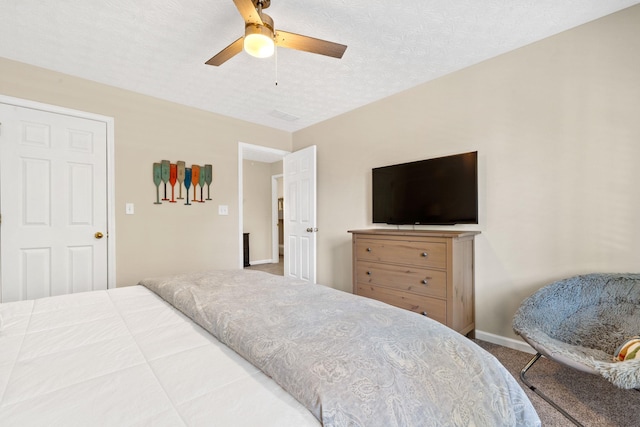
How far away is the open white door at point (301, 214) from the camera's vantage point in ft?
12.5

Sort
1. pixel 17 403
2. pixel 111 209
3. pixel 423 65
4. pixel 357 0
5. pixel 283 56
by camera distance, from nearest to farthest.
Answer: pixel 17 403 → pixel 357 0 → pixel 283 56 → pixel 423 65 → pixel 111 209

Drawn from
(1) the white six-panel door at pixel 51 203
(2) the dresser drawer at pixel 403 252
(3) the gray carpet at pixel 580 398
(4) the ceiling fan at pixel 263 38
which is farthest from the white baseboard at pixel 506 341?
(1) the white six-panel door at pixel 51 203

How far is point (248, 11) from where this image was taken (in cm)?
150

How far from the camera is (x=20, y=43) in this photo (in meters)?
2.17

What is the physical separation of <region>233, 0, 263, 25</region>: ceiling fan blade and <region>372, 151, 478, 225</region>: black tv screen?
190cm

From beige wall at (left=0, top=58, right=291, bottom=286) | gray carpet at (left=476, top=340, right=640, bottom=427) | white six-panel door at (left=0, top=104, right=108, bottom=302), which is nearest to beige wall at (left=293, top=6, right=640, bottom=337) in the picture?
gray carpet at (left=476, top=340, right=640, bottom=427)

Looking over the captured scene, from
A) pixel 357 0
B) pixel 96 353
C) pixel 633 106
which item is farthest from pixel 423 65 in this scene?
pixel 96 353

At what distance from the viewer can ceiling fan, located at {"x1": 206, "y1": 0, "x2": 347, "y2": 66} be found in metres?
1.53

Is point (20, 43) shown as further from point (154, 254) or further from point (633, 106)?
point (633, 106)

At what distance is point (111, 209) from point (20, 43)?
1.45 meters

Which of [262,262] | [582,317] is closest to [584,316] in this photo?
[582,317]

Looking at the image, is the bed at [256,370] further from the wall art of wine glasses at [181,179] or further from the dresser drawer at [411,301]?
the wall art of wine glasses at [181,179]

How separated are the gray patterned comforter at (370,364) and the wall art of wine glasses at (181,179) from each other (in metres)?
2.42

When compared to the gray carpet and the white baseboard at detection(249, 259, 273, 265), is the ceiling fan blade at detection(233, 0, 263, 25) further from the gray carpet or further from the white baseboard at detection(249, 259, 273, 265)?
the white baseboard at detection(249, 259, 273, 265)
